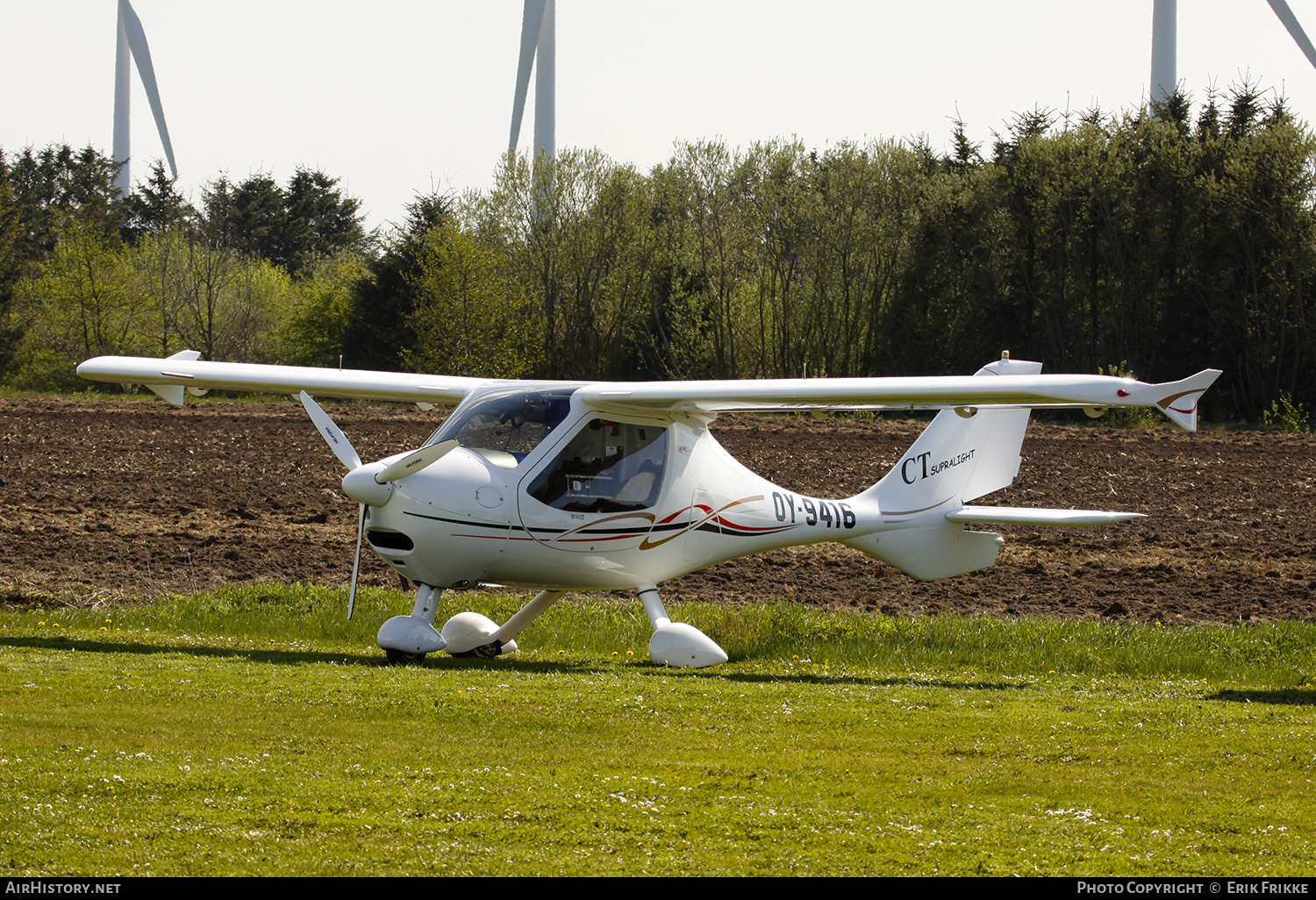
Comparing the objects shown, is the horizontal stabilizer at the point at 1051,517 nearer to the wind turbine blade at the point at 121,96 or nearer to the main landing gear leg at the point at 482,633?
the main landing gear leg at the point at 482,633

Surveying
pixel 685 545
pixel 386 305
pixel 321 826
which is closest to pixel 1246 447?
pixel 685 545

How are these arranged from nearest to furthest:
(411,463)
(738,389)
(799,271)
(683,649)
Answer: (411,463) < (683,649) < (738,389) < (799,271)

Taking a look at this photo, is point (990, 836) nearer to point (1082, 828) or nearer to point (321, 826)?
point (1082, 828)

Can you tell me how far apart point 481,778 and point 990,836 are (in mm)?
2363

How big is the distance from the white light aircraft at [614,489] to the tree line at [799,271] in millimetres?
31432

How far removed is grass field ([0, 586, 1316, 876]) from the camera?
4.82m

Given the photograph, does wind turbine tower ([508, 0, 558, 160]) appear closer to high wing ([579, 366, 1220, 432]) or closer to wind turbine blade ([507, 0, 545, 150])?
wind turbine blade ([507, 0, 545, 150])

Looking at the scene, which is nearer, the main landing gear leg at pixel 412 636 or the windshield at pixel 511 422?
the main landing gear leg at pixel 412 636

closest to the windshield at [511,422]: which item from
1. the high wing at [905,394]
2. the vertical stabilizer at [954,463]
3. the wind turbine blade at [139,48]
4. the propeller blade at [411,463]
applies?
the high wing at [905,394]

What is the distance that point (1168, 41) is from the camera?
41.7 metres

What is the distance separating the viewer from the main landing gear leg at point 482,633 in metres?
10.9

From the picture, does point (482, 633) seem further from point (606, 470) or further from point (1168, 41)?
point (1168, 41)

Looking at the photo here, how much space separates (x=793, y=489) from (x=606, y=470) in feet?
38.5

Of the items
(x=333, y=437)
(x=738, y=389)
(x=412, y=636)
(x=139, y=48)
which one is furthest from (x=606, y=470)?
(x=139, y=48)
